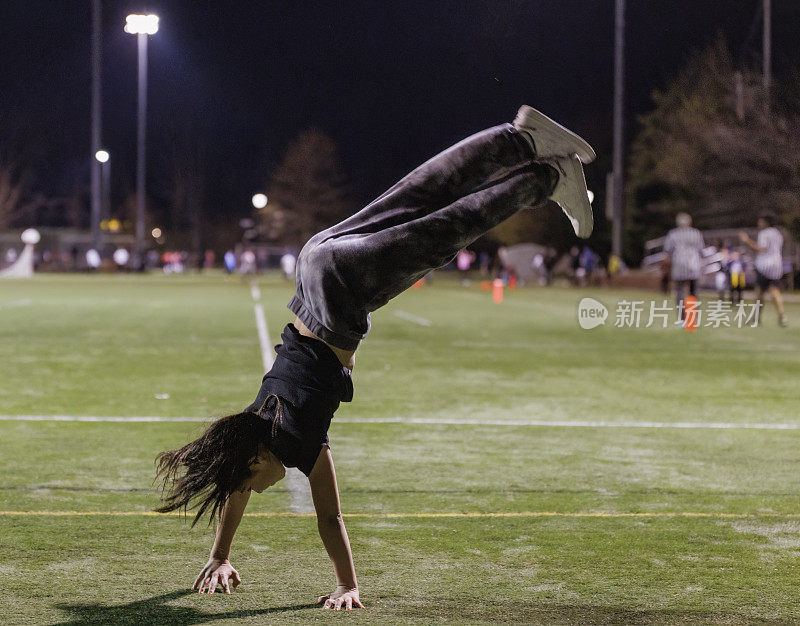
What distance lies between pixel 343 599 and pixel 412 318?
66.0 ft

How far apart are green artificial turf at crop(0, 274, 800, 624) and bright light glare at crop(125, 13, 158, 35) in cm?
4207

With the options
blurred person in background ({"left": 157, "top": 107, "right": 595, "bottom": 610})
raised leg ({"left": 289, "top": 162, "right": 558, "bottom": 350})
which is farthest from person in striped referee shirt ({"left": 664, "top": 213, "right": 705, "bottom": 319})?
raised leg ({"left": 289, "top": 162, "right": 558, "bottom": 350})

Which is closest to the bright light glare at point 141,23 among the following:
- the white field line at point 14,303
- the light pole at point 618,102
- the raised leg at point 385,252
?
the light pole at point 618,102

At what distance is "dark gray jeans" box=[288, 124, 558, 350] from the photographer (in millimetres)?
3979

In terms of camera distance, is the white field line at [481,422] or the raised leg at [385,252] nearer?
the raised leg at [385,252]

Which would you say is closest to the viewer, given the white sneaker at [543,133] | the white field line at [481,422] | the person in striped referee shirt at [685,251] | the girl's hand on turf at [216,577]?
the white sneaker at [543,133]

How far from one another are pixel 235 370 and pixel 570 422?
5.05 metres

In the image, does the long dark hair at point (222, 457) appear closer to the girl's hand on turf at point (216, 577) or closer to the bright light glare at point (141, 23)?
the girl's hand on turf at point (216, 577)

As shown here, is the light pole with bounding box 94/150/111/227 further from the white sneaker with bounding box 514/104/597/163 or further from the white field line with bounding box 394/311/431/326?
the white sneaker with bounding box 514/104/597/163

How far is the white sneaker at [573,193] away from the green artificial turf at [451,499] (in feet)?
4.81

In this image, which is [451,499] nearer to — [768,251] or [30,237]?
[768,251]

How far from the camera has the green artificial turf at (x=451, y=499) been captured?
4430 mm

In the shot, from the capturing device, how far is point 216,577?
4.43 metres

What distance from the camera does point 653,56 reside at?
208ft
